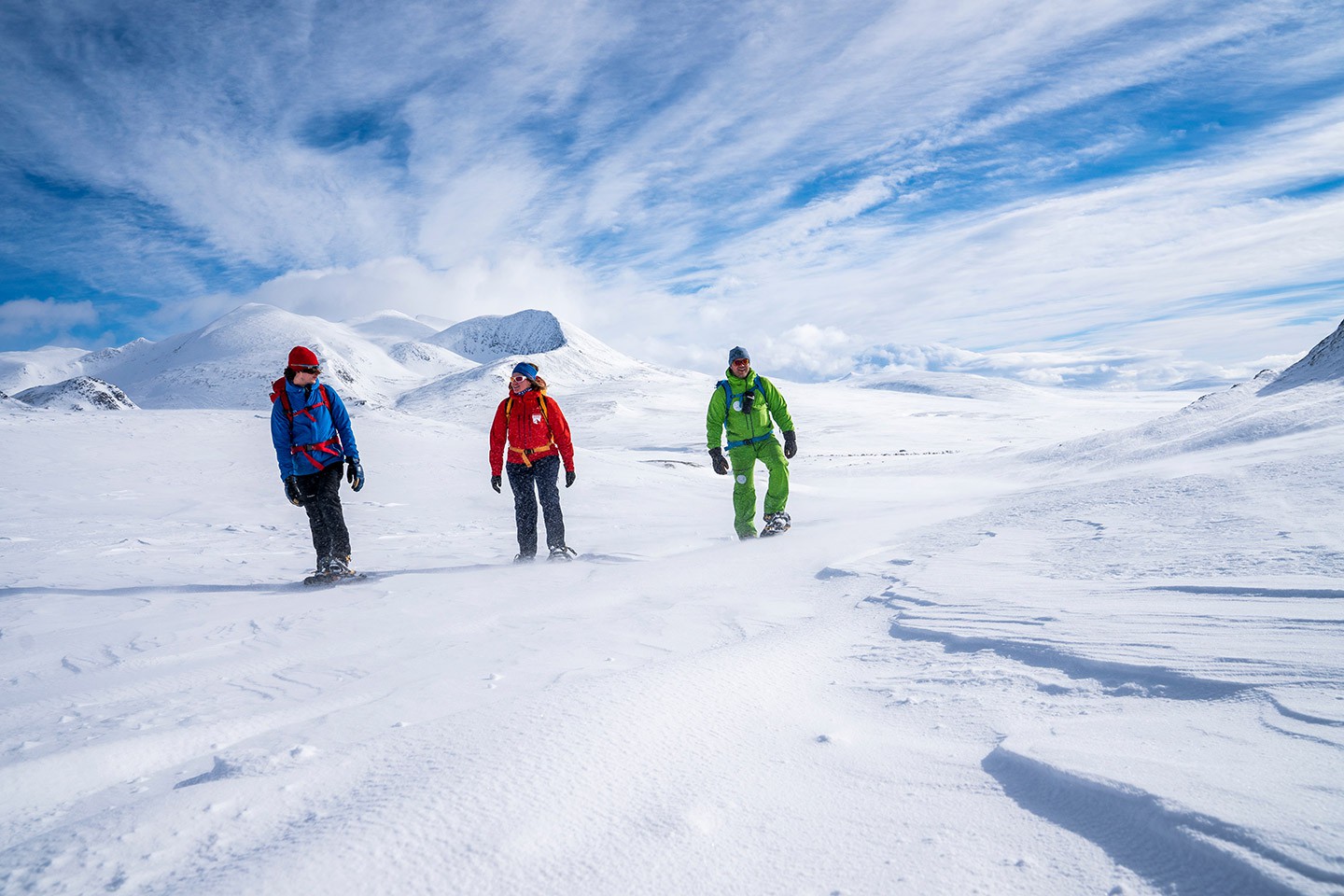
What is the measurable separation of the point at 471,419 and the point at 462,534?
61958 millimetres

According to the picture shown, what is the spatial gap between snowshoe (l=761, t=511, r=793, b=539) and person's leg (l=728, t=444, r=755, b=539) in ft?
0.55

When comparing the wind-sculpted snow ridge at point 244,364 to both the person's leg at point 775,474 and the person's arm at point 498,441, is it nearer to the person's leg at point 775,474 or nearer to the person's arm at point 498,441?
the person's arm at point 498,441

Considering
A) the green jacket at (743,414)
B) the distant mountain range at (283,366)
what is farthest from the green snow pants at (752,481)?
the distant mountain range at (283,366)

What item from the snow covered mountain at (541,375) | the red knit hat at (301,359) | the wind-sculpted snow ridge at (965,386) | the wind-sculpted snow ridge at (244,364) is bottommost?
the red knit hat at (301,359)

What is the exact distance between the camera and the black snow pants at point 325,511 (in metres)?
5.34

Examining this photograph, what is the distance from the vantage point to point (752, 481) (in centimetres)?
667

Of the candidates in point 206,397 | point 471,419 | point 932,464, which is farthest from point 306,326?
point 932,464

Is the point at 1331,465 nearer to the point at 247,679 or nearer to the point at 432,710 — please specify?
the point at 432,710

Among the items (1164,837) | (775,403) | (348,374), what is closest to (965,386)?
(348,374)

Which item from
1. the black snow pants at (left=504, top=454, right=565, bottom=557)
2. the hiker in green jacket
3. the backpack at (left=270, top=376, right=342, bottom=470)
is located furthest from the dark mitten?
the hiker in green jacket

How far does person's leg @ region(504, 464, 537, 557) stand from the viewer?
611 centimetres

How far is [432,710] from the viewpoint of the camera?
7.27 feet

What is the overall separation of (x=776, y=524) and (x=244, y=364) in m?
160

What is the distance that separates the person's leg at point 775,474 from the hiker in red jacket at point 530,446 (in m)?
2.10
